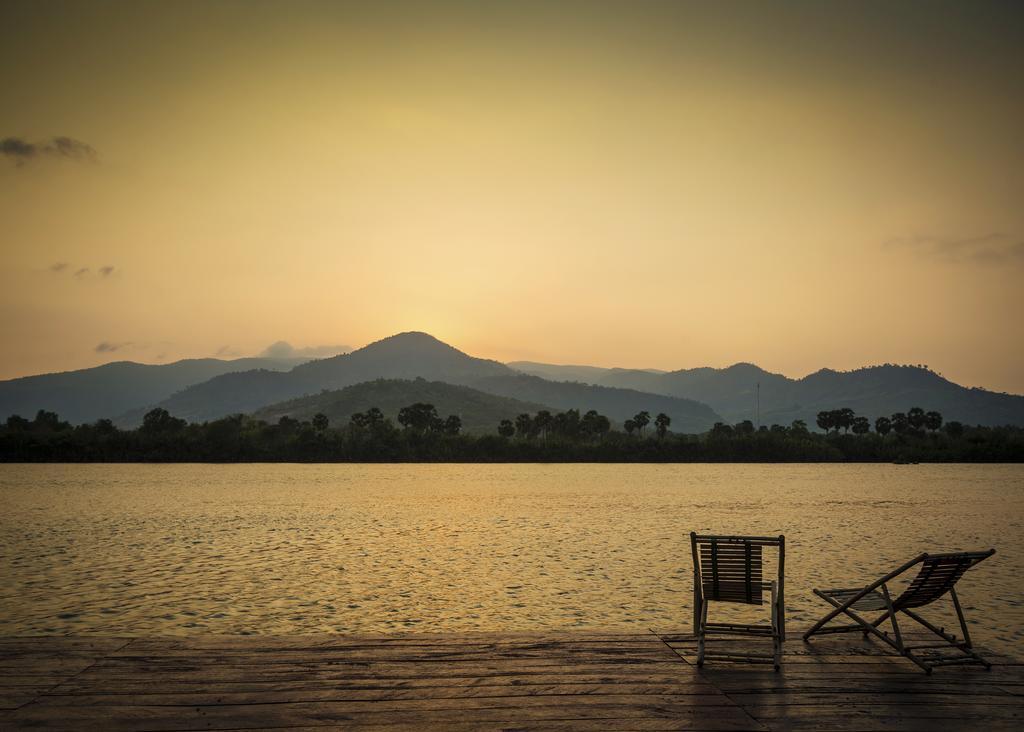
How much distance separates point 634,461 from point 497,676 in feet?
435

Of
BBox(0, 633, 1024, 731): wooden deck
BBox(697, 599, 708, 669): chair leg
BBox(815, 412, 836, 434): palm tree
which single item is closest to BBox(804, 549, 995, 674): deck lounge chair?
BBox(0, 633, 1024, 731): wooden deck

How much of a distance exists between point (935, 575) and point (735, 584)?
2.05 meters

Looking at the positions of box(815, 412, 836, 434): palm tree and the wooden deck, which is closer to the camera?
the wooden deck

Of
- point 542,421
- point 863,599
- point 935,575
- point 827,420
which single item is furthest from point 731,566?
point 827,420

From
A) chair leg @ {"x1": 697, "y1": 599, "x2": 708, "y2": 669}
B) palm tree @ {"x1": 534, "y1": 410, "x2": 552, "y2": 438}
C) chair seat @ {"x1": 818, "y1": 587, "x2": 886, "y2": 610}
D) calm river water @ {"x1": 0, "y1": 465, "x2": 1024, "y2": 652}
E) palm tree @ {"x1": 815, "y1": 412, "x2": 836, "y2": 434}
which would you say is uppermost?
palm tree @ {"x1": 815, "y1": 412, "x2": 836, "y2": 434}

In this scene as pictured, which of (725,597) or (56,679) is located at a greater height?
(725,597)

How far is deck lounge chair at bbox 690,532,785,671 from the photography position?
27.1 ft

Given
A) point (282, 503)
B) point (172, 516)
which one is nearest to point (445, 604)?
point (172, 516)

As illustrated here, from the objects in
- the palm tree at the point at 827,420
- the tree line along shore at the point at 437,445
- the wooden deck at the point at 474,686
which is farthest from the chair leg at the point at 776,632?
the palm tree at the point at 827,420

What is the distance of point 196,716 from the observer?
6590 millimetres

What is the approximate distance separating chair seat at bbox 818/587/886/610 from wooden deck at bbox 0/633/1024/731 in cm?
47

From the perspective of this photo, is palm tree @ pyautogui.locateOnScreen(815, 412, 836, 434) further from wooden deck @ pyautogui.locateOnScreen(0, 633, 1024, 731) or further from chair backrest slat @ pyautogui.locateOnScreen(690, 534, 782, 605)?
wooden deck @ pyautogui.locateOnScreen(0, 633, 1024, 731)

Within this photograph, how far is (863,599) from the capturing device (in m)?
9.27

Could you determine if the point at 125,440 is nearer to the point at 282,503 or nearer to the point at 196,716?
the point at 282,503
